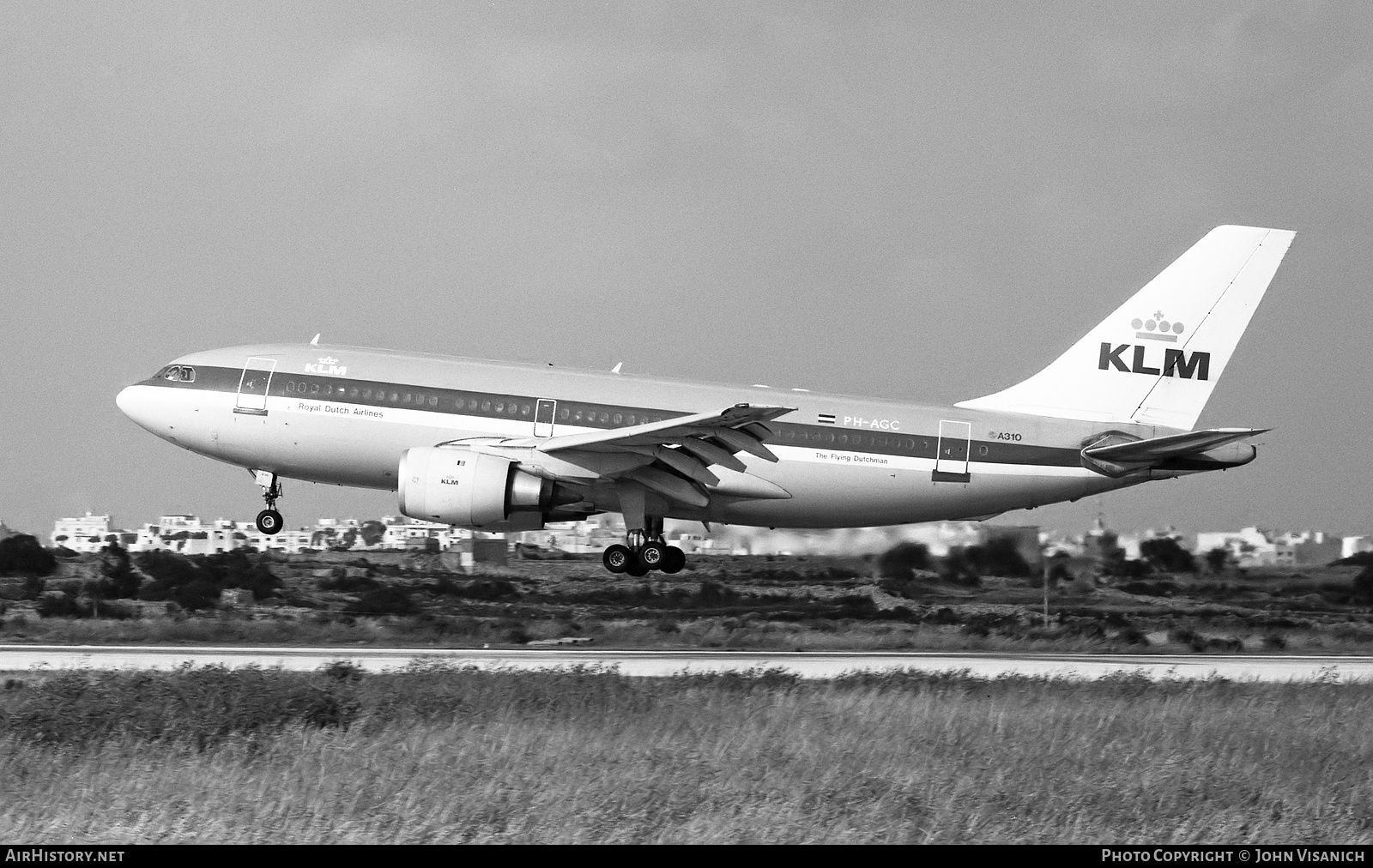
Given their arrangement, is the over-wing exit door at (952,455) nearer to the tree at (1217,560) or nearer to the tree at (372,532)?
the tree at (1217,560)

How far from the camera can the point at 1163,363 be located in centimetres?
2805

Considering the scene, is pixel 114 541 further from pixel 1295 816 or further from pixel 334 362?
pixel 1295 816

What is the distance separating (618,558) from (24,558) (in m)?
24.8

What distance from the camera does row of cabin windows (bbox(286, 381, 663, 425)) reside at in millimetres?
25969

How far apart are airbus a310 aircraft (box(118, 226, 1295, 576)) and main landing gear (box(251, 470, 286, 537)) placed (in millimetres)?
36

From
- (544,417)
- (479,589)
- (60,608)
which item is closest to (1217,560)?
(479,589)

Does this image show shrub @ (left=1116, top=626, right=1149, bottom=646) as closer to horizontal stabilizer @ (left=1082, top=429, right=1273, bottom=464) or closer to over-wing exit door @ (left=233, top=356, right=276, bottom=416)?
horizontal stabilizer @ (left=1082, top=429, right=1273, bottom=464)

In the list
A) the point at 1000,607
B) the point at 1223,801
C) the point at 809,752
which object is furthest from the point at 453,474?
the point at 1000,607

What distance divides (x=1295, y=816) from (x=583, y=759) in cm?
717

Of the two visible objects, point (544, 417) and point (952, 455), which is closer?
point (544, 417)

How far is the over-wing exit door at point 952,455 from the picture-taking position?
2656 centimetres

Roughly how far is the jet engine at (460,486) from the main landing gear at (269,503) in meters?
3.54

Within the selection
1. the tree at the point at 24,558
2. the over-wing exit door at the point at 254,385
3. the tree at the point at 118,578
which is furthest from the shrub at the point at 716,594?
the tree at the point at 24,558

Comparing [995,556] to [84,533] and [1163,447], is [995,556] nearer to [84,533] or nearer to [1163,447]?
[1163,447]
